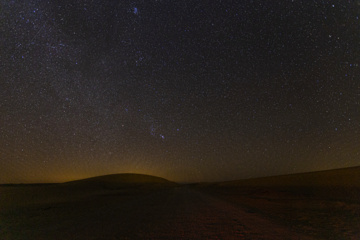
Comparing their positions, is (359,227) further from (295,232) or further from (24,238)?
(24,238)

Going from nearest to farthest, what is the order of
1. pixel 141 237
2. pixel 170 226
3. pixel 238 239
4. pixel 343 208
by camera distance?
pixel 238 239, pixel 141 237, pixel 170 226, pixel 343 208

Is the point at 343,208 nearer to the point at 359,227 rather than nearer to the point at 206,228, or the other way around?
the point at 359,227

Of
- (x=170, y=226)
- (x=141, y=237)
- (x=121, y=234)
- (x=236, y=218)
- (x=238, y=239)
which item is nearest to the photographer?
(x=238, y=239)

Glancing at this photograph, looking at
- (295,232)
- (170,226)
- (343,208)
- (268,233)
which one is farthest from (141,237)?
(343,208)

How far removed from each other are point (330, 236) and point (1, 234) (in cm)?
1040

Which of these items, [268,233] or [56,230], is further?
[56,230]

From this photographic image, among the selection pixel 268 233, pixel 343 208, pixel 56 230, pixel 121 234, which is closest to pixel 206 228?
pixel 268 233

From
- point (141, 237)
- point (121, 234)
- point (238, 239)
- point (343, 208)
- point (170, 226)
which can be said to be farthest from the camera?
point (343, 208)

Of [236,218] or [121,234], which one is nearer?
[121,234]

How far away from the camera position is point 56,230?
7938 mm

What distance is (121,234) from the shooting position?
681 cm

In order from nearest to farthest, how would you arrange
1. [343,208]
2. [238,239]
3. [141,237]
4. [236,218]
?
[238,239] < [141,237] < [236,218] < [343,208]

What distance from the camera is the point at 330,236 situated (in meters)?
6.55

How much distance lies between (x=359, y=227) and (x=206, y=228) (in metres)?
5.45
